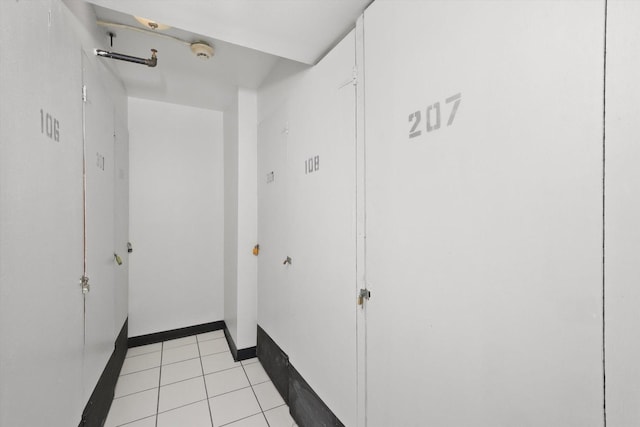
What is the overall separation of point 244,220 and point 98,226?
118cm

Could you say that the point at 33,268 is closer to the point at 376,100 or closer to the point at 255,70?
the point at 376,100

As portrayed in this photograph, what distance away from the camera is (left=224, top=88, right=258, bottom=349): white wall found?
2580 mm

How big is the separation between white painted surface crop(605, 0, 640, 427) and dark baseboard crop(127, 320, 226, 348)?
11.1 ft

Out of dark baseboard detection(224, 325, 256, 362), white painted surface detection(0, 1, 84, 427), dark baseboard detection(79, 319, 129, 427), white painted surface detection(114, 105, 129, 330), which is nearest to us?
white painted surface detection(0, 1, 84, 427)

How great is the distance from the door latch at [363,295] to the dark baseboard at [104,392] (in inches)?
58.6

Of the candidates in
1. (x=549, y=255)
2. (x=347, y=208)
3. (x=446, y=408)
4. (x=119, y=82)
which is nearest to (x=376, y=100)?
(x=347, y=208)

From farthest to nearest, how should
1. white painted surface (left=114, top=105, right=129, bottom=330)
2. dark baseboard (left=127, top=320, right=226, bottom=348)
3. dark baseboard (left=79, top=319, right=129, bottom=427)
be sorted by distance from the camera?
dark baseboard (left=127, top=320, right=226, bottom=348) < white painted surface (left=114, top=105, right=129, bottom=330) < dark baseboard (left=79, top=319, right=129, bottom=427)

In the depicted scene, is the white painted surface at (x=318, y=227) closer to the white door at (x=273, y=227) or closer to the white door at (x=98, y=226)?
the white door at (x=273, y=227)

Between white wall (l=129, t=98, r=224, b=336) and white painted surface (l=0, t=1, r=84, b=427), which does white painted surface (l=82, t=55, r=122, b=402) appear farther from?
white wall (l=129, t=98, r=224, b=336)

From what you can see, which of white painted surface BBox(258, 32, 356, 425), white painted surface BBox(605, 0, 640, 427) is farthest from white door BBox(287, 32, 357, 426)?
white painted surface BBox(605, 0, 640, 427)

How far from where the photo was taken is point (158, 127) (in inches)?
117

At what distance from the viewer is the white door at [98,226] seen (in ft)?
4.66

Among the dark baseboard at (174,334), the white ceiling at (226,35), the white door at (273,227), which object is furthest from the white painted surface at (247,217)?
the dark baseboard at (174,334)

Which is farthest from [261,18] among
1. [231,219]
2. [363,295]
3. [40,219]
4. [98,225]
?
[231,219]
